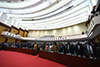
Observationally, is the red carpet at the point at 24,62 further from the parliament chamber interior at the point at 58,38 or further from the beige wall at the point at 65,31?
the beige wall at the point at 65,31

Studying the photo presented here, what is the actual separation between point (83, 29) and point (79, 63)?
439 inches

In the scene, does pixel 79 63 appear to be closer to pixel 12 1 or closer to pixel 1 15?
pixel 12 1

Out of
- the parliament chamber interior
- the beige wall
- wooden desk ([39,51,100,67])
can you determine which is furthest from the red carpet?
the beige wall

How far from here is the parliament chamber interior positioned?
2.40 m

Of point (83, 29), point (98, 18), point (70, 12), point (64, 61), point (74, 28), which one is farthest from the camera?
point (74, 28)

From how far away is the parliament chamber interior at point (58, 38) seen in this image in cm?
240

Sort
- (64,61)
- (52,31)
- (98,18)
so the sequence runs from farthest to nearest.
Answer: (52,31)
(98,18)
(64,61)

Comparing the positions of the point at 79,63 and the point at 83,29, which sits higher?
the point at 83,29

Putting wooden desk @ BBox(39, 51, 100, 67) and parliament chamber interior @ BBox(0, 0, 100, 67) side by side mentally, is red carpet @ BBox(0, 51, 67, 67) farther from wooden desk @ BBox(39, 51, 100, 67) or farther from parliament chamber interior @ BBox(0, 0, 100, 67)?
wooden desk @ BBox(39, 51, 100, 67)

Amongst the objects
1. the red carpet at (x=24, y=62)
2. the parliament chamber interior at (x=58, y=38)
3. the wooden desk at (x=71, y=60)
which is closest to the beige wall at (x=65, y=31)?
the parliament chamber interior at (x=58, y=38)

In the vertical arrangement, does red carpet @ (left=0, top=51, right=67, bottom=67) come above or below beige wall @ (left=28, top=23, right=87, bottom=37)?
below

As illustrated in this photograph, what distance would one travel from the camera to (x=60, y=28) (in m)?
15.1

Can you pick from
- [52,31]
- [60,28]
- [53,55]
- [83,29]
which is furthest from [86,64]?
[52,31]

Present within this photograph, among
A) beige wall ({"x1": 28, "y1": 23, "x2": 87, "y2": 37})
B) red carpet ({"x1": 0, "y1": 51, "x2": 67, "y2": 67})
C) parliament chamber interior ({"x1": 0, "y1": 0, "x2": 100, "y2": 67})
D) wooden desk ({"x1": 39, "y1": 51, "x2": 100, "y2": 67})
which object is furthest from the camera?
beige wall ({"x1": 28, "y1": 23, "x2": 87, "y2": 37})
